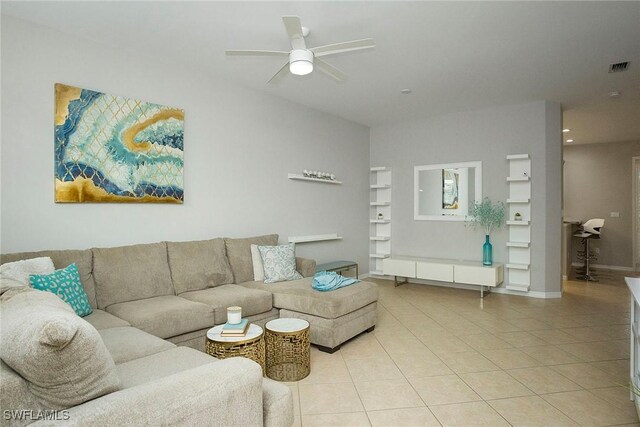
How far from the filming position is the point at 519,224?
5246 millimetres

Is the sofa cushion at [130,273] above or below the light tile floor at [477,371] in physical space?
above

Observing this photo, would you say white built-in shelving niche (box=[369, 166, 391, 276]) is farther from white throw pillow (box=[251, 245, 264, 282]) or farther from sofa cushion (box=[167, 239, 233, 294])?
sofa cushion (box=[167, 239, 233, 294])

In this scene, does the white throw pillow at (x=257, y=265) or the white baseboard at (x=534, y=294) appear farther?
the white baseboard at (x=534, y=294)

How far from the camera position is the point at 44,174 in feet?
9.65

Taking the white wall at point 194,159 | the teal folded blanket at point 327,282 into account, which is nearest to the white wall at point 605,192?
the white wall at point 194,159

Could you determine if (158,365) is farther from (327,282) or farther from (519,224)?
(519,224)

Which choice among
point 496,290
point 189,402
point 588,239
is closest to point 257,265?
point 189,402

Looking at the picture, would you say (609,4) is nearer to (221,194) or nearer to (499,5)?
(499,5)

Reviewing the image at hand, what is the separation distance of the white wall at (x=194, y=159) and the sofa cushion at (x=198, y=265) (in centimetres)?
29

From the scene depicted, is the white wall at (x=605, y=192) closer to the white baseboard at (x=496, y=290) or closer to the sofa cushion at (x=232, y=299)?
the white baseboard at (x=496, y=290)

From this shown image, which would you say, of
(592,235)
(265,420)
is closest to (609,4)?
(265,420)

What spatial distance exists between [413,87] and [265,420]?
4.23m

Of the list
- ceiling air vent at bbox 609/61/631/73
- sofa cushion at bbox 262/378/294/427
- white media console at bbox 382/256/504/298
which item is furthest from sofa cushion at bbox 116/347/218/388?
ceiling air vent at bbox 609/61/631/73

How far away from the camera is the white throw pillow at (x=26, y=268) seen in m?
2.30
